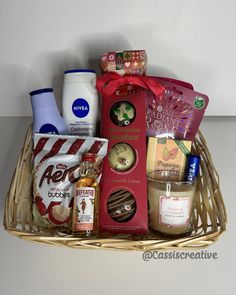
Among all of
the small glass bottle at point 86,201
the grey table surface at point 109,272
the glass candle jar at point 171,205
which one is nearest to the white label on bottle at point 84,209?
the small glass bottle at point 86,201

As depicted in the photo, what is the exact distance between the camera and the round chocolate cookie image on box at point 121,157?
0.76m

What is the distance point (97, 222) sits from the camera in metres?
0.74

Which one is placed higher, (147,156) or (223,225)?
Result: (147,156)

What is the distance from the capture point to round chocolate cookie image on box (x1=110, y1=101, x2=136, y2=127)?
77 centimetres

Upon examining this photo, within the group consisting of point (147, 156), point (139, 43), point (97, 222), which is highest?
point (139, 43)

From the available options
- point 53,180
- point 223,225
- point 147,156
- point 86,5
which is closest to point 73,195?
point 53,180

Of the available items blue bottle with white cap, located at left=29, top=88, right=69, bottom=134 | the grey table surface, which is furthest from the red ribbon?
the grey table surface

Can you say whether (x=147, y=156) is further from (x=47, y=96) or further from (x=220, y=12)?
(x=220, y=12)

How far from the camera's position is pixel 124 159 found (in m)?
0.76

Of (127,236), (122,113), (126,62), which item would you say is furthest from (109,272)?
(126,62)

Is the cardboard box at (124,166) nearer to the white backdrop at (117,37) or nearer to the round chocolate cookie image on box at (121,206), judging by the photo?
the round chocolate cookie image on box at (121,206)

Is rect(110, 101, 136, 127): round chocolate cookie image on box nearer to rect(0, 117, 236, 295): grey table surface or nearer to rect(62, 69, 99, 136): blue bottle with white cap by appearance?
rect(62, 69, 99, 136): blue bottle with white cap

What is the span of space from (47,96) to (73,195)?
207 millimetres

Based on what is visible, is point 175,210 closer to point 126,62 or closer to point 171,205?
point 171,205
